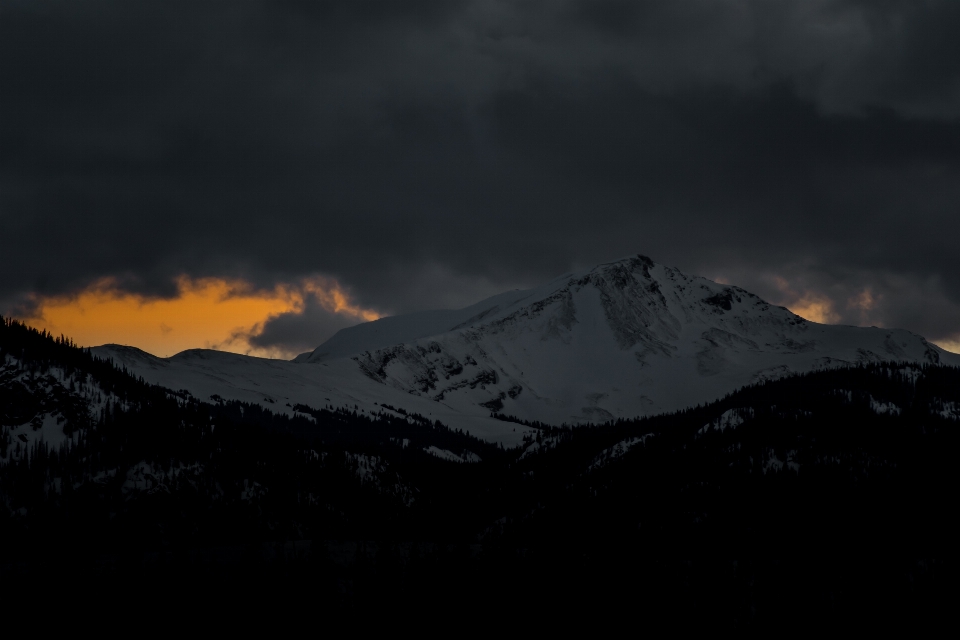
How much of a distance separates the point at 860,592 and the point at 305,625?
362 feet

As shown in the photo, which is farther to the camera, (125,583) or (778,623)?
(125,583)

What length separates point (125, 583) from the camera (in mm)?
187250

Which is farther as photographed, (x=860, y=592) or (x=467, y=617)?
(x=860, y=592)

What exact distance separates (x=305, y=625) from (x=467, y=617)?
96.8 ft

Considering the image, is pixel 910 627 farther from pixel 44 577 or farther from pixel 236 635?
pixel 44 577

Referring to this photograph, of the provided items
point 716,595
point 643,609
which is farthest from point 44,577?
point 716,595

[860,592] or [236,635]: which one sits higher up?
[860,592]

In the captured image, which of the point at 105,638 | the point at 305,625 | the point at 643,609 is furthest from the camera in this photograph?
the point at 643,609

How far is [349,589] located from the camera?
190 meters

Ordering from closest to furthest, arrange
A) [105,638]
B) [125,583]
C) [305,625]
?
[105,638] < [305,625] < [125,583]

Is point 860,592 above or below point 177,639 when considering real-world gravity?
above

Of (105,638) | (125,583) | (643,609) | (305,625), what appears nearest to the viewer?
(105,638)

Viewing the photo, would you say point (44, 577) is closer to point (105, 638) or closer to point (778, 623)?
point (105, 638)

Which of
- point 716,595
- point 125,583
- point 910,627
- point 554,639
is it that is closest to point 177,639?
point 125,583
